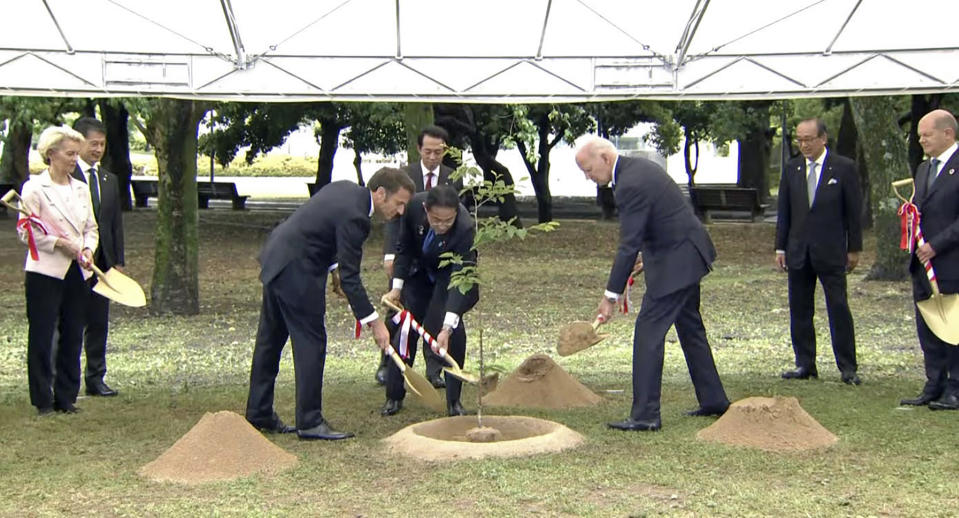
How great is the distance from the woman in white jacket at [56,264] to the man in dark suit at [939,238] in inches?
224

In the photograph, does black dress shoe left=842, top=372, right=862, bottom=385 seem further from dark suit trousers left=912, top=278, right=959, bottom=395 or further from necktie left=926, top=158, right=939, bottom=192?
necktie left=926, top=158, right=939, bottom=192

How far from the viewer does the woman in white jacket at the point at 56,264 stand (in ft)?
24.9

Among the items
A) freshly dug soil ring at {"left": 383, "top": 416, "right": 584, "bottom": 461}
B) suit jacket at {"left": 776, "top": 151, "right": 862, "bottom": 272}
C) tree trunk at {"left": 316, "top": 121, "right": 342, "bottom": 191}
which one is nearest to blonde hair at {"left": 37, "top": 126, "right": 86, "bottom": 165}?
freshly dug soil ring at {"left": 383, "top": 416, "right": 584, "bottom": 461}

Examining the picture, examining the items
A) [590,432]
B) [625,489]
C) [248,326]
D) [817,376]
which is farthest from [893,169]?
[625,489]

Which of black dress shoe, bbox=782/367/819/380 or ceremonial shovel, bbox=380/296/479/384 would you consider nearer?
ceremonial shovel, bbox=380/296/479/384

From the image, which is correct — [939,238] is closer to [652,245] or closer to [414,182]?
[652,245]

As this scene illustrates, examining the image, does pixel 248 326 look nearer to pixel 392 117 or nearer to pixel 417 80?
pixel 417 80

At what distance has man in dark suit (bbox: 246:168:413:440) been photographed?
266 inches

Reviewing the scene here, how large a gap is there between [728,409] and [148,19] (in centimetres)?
515

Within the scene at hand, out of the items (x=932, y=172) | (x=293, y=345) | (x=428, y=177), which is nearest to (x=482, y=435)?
(x=293, y=345)

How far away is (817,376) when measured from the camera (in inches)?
364

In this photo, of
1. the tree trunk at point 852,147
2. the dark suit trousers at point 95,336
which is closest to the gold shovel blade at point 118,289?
the dark suit trousers at point 95,336

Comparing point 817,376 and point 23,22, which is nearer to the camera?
point 23,22

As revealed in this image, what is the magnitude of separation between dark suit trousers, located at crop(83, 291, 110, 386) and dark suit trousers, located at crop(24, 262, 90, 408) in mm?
633
